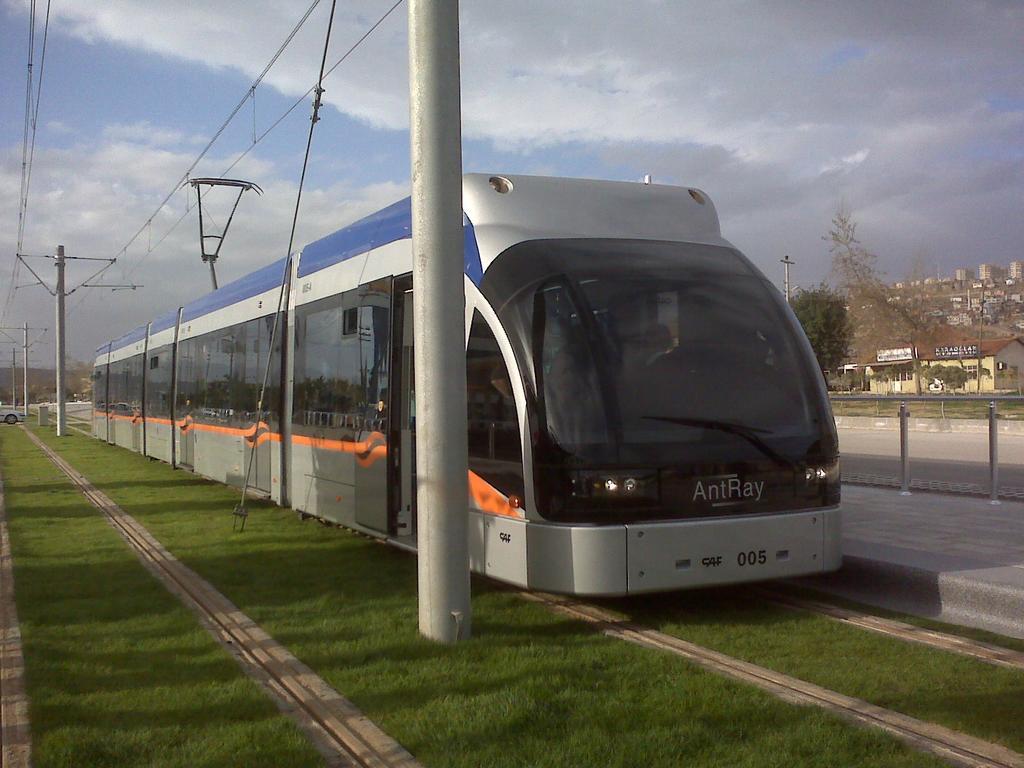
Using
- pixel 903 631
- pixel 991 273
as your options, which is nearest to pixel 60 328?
pixel 903 631

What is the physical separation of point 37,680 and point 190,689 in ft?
3.10

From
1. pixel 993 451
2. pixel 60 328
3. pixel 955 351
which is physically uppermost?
pixel 60 328

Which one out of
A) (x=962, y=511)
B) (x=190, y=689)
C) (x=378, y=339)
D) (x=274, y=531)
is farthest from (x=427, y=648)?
(x=962, y=511)

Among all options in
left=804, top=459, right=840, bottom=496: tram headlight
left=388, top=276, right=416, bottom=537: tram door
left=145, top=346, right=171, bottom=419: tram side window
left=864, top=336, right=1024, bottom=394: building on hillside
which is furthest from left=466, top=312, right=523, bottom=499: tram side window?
left=864, top=336, right=1024, bottom=394: building on hillside

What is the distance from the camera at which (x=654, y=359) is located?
7066 millimetres

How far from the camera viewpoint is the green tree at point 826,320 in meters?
44.2

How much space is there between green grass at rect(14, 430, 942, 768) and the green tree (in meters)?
37.7

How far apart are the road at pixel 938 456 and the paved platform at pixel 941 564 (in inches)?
151

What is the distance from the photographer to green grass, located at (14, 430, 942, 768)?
14.8 feet

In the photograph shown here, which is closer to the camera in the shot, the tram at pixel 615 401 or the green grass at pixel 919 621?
the green grass at pixel 919 621

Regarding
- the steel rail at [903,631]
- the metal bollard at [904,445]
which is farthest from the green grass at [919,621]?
the metal bollard at [904,445]

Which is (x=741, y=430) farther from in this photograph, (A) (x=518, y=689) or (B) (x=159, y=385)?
(B) (x=159, y=385)

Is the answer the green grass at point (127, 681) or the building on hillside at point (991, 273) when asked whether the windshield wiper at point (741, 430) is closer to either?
the green grass at point (127, 681)

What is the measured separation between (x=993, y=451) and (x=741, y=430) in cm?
561
